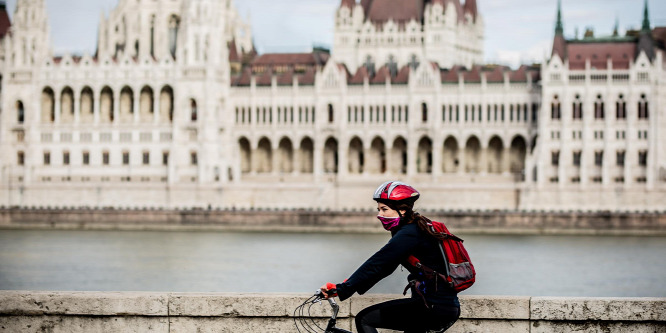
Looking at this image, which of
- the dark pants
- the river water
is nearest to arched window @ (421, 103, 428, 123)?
the river water

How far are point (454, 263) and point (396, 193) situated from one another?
74 centimetres

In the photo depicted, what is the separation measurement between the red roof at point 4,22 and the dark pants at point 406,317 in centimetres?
9336

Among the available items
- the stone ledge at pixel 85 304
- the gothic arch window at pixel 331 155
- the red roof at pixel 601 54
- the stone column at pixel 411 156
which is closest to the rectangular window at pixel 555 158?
the red roof at pixel 601 54

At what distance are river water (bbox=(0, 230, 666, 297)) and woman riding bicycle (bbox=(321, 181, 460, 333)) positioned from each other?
30.3m

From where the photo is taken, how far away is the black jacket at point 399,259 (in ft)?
31.2

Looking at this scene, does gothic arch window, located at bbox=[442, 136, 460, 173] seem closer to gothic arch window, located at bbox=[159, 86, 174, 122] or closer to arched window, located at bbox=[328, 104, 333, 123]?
arched window, located at bbox=[328, 104, 333, 123]

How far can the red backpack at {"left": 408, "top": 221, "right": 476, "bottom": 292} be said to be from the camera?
9586 millimetres

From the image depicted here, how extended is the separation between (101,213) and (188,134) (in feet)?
58.4

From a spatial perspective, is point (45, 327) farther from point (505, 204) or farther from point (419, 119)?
point (419, 119)

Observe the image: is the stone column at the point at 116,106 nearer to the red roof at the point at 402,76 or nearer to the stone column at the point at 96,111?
the stone column at the point at 96,111

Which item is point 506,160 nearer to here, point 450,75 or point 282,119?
point 450,75

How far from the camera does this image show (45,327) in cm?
1213

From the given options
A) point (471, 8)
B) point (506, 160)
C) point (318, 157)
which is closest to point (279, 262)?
point (318, 157)

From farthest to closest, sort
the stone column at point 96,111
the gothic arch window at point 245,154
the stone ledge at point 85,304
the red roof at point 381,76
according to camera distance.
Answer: the gothic arch window at point 245,154 < the red roof at point 381,76 < the stone column at point 96,111 < the stone ledge at point 85,304
